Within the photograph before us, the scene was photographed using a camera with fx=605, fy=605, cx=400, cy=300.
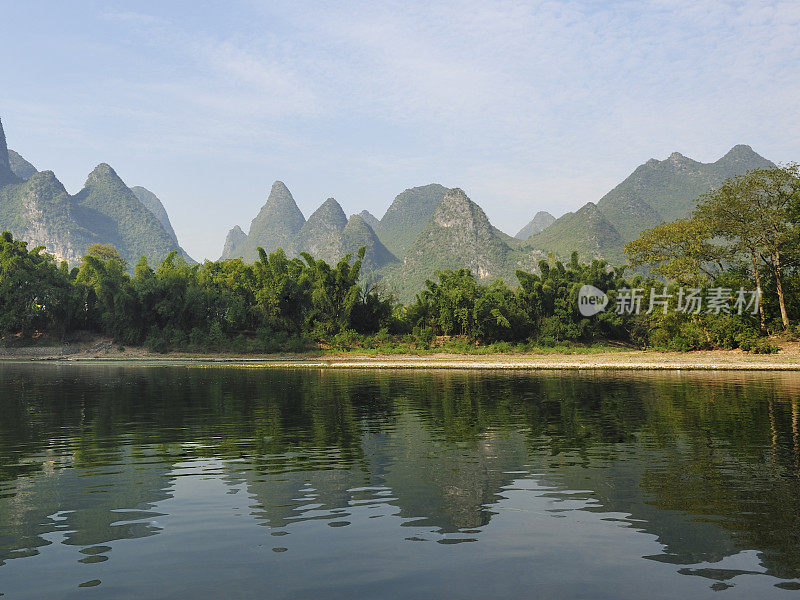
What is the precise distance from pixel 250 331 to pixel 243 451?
141ft

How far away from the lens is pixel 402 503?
7523 mm

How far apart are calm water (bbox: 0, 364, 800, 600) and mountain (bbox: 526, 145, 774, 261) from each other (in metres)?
127

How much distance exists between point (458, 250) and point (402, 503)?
156 metres

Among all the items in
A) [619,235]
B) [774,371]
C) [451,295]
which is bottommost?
[774,371]

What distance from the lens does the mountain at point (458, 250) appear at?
153250 millimetres

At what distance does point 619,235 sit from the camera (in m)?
154

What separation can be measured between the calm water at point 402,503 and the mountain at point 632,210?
127 metres

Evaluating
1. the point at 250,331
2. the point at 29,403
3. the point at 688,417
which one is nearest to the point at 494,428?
the point at 688,417

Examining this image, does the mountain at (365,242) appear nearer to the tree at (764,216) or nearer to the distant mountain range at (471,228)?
the distant mountain range at (471,228)

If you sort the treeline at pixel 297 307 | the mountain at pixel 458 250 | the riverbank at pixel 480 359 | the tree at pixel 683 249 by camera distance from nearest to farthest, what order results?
the riverbank at pixel 480 359
the tree at pixel 683 249
the treeline at pixel 297 307
the mountain at pixel 458 250

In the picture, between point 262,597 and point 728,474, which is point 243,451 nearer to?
point 262,597

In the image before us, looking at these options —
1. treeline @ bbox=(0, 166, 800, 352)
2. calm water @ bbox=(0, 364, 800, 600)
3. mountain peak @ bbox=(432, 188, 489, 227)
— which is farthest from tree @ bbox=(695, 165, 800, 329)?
mountain peak @ bbox=(432, 188, 489, 227)

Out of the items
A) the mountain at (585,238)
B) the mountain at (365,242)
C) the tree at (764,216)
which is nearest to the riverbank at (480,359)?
the tree at (764,216)

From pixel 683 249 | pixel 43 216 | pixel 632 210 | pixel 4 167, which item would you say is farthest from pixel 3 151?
pixel 683 249
